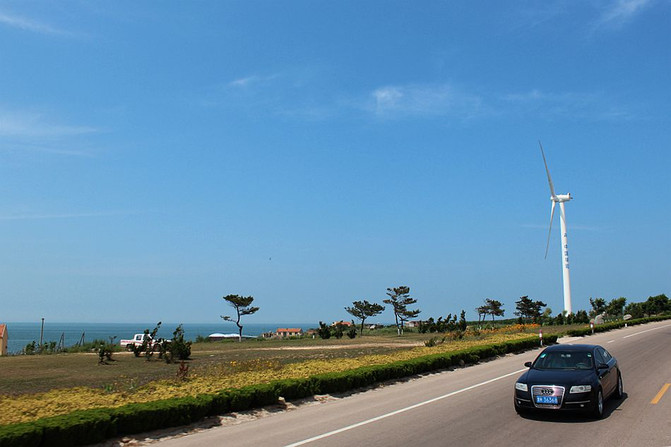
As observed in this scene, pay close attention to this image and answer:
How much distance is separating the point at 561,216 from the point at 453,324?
2373cm

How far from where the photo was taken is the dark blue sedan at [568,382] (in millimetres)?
11500

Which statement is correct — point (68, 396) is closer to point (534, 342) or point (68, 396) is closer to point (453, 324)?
point (534, 342)

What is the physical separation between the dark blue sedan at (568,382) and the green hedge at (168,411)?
20.7 feet

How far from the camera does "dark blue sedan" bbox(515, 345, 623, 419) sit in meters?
11.5

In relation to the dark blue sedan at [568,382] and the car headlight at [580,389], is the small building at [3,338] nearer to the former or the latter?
the dark blue sedan at [568,382]

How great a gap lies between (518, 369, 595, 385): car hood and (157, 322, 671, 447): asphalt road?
783mm

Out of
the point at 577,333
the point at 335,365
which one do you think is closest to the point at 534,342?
the point at 577,333

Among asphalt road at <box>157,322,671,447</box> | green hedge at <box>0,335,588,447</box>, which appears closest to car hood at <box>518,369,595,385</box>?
asphalt road at <box>157,322,671,447</box>

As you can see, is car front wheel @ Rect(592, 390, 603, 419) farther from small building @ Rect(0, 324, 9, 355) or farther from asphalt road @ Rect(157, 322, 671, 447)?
small building @ Rect(0, 324, 9, 355)

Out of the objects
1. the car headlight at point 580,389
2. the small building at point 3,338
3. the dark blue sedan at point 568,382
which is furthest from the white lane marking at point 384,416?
the small building at point 3,338

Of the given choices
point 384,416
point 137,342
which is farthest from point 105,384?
point 137,342

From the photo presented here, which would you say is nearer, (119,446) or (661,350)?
(119,446)

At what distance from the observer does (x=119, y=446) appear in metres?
10.6

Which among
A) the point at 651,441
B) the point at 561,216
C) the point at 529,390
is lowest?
the point at 651,441
